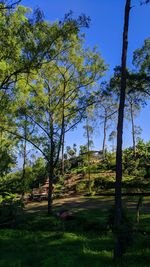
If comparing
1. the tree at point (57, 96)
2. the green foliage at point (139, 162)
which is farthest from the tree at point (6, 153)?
the green foliage at point (139, 162)

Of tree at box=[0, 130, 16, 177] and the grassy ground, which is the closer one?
the grassy ground

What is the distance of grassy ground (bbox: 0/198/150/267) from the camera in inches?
496

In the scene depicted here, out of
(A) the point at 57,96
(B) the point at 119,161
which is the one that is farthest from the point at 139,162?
(B) the point at 119,161

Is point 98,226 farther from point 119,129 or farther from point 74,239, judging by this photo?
point 119,129

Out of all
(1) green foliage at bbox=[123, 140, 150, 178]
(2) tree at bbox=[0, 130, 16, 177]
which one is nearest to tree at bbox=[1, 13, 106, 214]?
(2) tree at bbox=[0, 130, 16, 177]

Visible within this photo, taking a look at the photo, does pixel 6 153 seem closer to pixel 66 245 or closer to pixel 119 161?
pixel 66 245

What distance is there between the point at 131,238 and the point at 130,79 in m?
13.9

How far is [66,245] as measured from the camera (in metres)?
15.9

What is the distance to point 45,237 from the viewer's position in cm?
1831

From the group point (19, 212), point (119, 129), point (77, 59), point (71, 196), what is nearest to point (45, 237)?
point (119, 129)

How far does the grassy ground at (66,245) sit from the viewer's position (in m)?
12.6

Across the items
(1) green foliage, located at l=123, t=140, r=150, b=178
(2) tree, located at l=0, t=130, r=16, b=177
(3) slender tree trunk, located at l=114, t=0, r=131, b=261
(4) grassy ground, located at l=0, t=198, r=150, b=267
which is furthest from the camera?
(1) green foliage, located at l=123, t=140, r=150, b=178

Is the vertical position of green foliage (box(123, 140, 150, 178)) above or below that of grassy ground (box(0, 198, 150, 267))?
above

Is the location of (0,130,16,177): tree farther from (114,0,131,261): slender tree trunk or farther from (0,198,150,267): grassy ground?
(114,0,131,261): slender tree trunk
